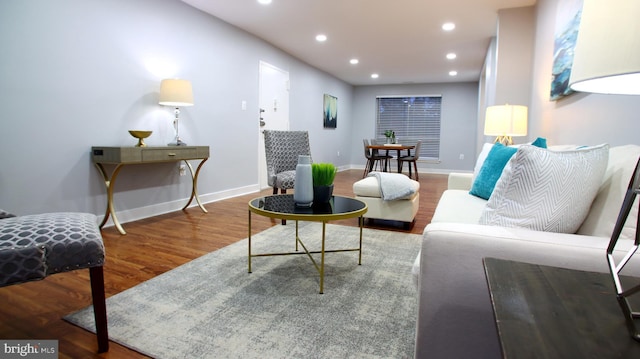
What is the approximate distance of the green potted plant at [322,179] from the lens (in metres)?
1.98

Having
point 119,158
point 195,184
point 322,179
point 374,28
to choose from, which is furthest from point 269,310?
point 374,28

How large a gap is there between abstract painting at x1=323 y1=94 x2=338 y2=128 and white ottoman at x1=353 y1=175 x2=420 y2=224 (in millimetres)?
4408

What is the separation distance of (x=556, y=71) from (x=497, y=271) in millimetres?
2538

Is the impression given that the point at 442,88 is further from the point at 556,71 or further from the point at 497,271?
the point at 497,271

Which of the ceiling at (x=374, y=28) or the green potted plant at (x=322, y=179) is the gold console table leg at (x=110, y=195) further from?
the ceiling at (x=374, y=28)

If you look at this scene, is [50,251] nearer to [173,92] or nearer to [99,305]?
[99,305]

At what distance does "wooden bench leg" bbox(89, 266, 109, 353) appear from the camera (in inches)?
48.3

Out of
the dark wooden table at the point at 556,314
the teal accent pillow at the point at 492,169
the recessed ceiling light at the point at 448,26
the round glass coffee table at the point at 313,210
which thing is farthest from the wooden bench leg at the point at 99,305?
the recessed ceiling light at the point at 448,26

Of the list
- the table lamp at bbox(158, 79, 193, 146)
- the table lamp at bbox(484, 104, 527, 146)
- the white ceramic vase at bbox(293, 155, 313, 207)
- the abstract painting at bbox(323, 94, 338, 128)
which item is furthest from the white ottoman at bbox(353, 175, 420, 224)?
the abstract painting at bbox(323, 94, 338, 128)

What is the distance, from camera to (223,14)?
13.1 ft

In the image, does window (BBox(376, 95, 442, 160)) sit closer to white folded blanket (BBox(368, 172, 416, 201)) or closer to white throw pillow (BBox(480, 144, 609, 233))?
white folded blanket (BBox(368, 172, 416, 201))

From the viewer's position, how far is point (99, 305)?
1.23 meters

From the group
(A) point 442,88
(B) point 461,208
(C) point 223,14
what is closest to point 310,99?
(C) point 223,14

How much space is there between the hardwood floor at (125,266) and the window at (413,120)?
16.6 ft
